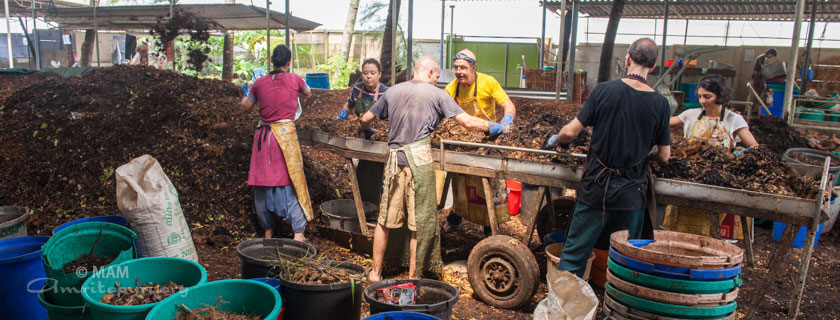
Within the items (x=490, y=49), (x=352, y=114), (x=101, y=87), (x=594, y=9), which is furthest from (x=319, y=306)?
(x=490, y=49)

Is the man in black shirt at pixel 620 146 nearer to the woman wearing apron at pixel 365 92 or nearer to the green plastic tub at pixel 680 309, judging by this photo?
the green plastic tub at pixel 680 309

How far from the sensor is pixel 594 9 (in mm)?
17453

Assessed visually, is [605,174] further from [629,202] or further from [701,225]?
[701,225]

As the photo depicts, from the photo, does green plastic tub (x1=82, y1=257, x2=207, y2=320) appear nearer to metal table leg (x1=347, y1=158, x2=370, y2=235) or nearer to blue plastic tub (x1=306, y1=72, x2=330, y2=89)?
metal table leg (x1=347, y1=158, x2=370, y2=235)

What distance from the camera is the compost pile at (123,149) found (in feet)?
17.9

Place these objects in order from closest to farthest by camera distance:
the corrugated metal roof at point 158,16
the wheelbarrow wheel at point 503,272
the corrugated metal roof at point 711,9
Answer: the wheelbarrow wheel at point 503,272 → the corrugated metal roof at point 158,16 → the corrugated metal roof at point 711,9

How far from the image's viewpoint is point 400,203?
4.29 m

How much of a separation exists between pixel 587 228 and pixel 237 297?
7.33 feet

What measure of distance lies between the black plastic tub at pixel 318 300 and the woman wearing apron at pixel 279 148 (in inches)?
79.0

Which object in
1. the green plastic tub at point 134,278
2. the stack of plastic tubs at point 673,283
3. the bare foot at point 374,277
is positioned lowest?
the bare foot at point 374,277

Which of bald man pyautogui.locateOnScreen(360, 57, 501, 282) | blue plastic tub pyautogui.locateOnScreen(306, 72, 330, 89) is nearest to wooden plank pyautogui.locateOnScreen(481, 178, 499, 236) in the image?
bald man pyautogui.locateOnScreen(360, 57, 501, 282)

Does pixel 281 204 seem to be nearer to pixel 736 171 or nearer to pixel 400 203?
pixel 400 203

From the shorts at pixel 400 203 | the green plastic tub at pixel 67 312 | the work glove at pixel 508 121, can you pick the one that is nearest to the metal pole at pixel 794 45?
the work glove at pixel 508 121

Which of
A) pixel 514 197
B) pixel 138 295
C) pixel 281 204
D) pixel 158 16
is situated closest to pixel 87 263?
pixel 138 295
